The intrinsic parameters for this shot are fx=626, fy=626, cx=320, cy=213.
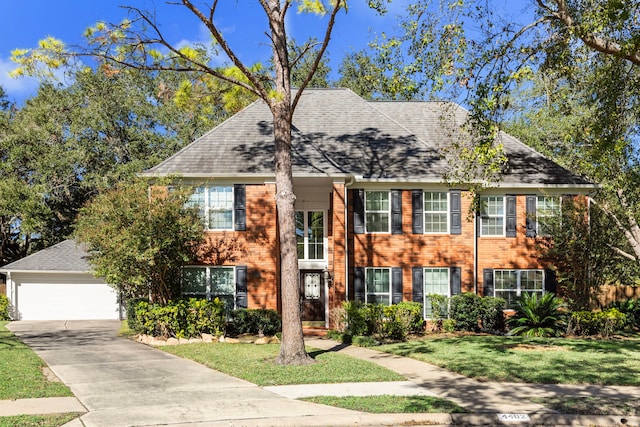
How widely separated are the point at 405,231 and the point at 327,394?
39.4ft

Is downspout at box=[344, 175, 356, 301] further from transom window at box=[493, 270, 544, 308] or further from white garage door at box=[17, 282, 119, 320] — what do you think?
white garage door at box=[17, 282, 119, 320]

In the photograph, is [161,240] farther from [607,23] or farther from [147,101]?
[147,101]

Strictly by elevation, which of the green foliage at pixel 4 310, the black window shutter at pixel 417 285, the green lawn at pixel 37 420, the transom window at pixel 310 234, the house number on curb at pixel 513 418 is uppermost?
the transom window at pixel 310 234

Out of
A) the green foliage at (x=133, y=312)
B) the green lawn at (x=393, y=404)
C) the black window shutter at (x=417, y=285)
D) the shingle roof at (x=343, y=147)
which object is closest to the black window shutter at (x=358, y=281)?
the black window shutter at (x=417, y=285)

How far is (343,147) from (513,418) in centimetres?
1468

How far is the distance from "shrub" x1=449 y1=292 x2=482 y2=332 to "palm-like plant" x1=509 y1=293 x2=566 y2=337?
1.19m

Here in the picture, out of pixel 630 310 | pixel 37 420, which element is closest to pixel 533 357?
pixel 630 310

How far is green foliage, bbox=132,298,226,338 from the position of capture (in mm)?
17375

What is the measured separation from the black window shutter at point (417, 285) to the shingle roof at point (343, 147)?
3084 mm

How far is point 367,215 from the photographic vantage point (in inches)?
837

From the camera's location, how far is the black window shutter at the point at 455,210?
21.3 m

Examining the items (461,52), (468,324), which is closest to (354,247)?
(468,324)

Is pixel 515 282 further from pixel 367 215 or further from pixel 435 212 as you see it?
pixel 367 215

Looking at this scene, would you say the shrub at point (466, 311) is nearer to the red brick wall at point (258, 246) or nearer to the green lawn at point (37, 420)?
the red brick wall at point (258, 246)
